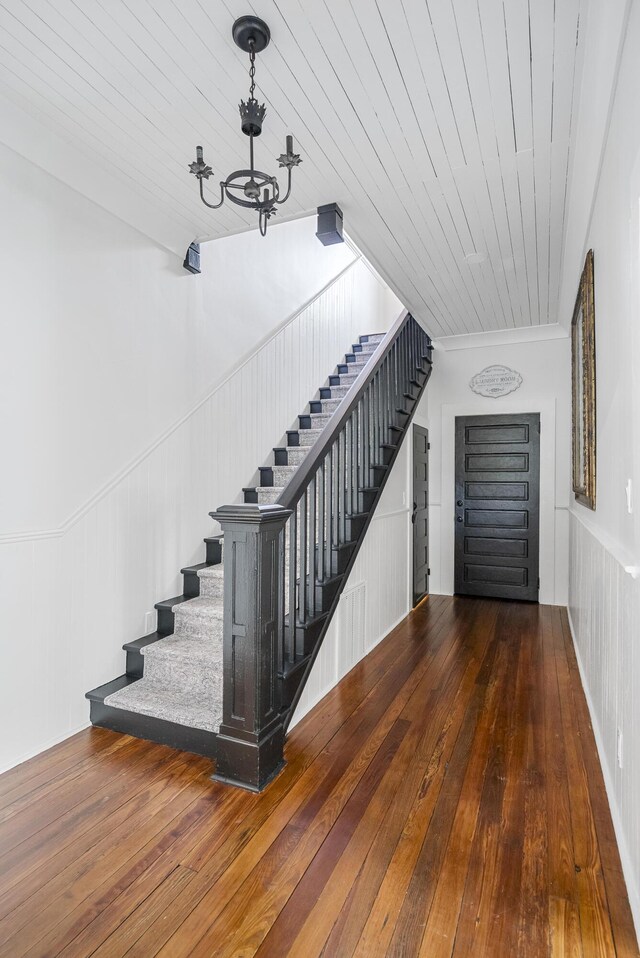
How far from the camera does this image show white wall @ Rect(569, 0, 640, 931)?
148 cm

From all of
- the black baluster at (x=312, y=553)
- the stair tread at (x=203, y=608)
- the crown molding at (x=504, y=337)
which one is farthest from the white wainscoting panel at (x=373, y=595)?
the crown molding at (x=504, y=337)

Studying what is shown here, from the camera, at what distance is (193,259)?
3322mm

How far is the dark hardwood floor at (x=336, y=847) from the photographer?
4.60 ft

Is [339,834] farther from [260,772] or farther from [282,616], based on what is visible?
[282,616]

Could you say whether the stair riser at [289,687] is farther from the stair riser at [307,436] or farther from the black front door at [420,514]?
the black front door at [420,514]

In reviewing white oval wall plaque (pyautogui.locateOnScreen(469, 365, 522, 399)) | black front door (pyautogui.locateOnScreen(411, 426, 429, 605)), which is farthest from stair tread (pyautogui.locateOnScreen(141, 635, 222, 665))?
white oval wall plaque (pyautogui.locateOnScreen(469, 365, 522, 399))

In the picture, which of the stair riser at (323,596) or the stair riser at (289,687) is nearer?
the stair riser at (289,687)

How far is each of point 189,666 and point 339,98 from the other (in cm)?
270

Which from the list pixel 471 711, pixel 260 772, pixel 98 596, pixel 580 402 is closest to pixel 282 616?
pixel 260 772

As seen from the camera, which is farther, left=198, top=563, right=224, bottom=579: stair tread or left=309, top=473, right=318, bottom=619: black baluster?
left=198, top=563, right=224, bottom=579: stair tread

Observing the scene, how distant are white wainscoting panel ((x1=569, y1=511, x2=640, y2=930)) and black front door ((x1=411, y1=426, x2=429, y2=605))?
2169mm

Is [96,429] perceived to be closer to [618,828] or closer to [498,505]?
[618,828]

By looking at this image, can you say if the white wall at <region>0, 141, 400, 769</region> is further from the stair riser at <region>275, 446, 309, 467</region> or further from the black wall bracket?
the stair riser at <region>275, 446, 309, 467</region>

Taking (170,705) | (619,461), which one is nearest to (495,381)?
(619,461)
